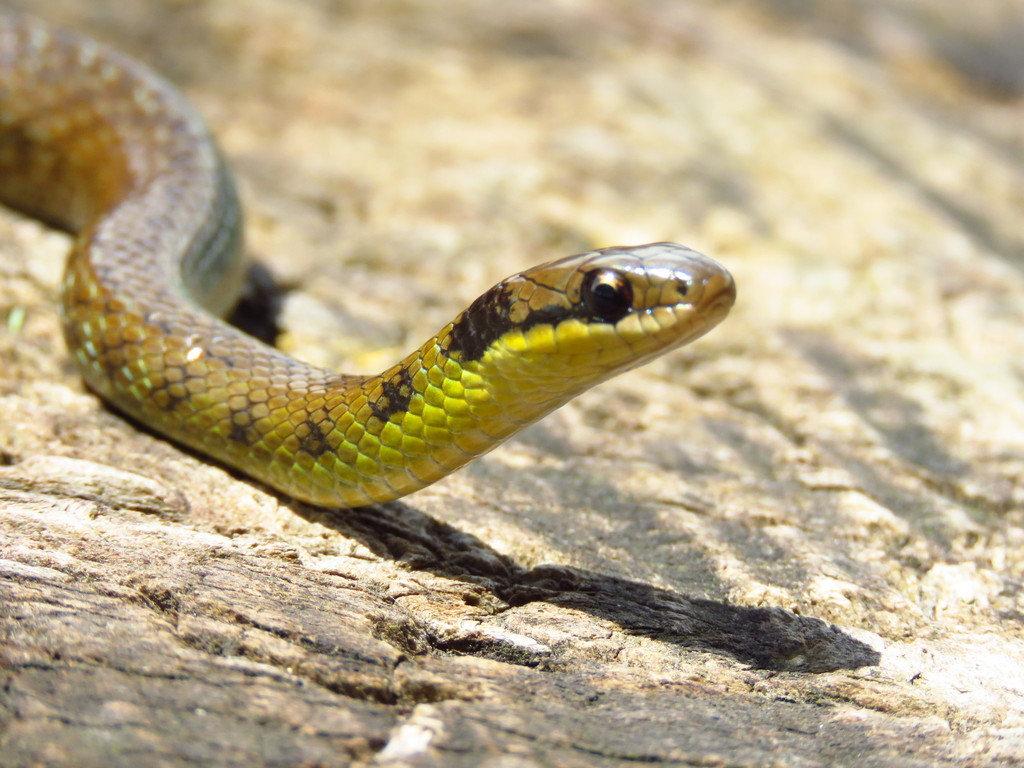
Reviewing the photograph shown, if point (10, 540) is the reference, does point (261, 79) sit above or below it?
above

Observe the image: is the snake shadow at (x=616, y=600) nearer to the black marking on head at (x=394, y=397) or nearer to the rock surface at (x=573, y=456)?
the rock surface at (x=573, y=456)

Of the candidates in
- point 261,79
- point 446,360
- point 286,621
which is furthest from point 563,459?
point 261,79

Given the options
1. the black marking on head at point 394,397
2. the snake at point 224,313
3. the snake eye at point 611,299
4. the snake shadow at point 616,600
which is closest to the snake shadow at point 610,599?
the snake shadow at point 616,600

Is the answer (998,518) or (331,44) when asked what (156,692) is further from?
(331,44)

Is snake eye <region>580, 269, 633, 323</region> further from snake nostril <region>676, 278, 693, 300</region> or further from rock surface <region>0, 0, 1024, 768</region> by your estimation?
rock surface <region>0, 0, 1024, 768</region>

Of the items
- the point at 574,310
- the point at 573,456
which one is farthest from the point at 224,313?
the point at 574,310

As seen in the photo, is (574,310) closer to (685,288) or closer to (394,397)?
(685,288)
